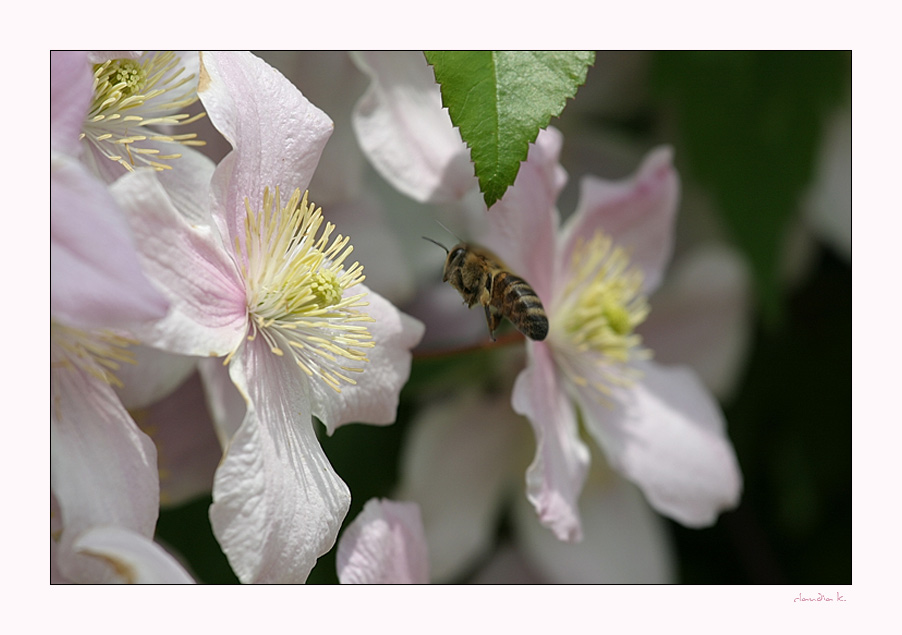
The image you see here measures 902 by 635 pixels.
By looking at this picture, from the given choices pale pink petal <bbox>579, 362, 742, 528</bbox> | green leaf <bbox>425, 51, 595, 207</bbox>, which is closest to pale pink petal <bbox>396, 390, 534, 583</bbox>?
pale pink petal <bbox>579, 362, 742, 528</bbox>

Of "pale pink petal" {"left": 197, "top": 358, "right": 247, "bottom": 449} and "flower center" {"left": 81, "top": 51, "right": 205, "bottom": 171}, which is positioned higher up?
"flower center" {"left": 81, "top": 51, "right": 205, "bottom": 171}

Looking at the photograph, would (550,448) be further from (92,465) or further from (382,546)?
(92,465)

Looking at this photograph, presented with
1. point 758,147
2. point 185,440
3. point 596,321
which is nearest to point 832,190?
point 758,147

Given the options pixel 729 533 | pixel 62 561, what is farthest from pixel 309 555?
pixel 729 533

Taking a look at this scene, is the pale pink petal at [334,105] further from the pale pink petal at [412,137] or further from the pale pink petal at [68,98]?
the pale pink petal at [68,98]

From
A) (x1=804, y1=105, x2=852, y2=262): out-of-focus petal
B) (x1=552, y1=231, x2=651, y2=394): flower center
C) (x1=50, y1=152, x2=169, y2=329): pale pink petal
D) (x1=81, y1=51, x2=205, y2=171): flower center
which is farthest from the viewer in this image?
(x1=804, y1=105, x2=852, y2=262): out-of-focus petal

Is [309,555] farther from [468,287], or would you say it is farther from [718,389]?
[718,389]
